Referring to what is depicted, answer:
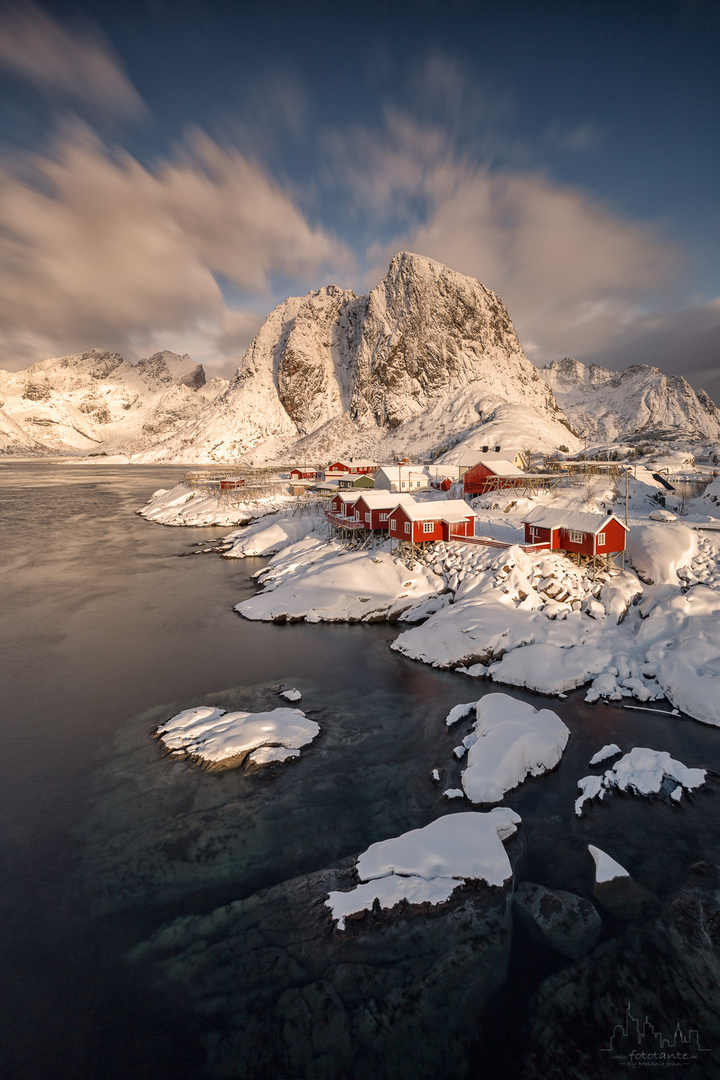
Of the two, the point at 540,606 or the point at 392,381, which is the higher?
the point at 392,381

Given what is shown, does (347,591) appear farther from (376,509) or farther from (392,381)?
(392,381)

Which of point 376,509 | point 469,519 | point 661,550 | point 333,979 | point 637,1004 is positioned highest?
point 376,509

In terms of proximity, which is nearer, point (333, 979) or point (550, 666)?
point (333, 979)

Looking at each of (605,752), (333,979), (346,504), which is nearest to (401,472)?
(346,504)

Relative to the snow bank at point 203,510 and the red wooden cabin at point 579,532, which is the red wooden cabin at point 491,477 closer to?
the red wooden cabin at point 579,532

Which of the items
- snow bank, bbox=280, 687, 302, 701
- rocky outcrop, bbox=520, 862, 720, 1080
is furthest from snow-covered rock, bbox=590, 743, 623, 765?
snow bank, bbox=280, 687, 302, 701

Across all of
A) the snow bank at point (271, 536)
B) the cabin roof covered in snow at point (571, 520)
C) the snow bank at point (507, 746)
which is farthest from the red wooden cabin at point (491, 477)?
the snow bank at point (507, 746)

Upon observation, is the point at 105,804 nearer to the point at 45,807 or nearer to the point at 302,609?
the point at 45,807

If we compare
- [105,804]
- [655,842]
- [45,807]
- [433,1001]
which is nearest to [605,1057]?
[433,1001]
